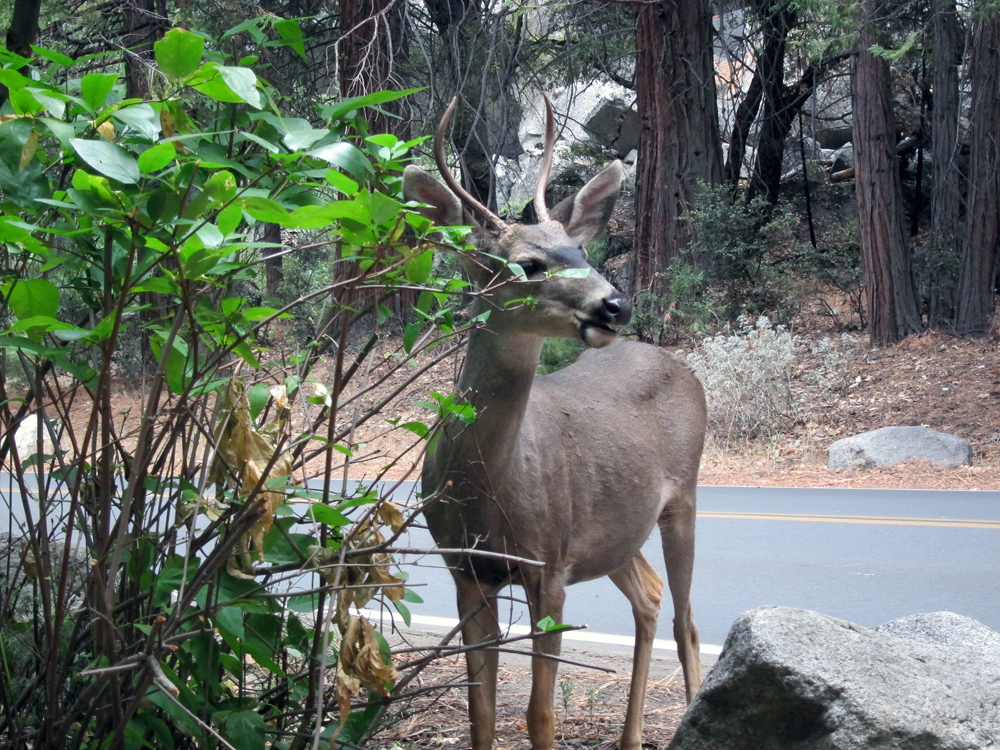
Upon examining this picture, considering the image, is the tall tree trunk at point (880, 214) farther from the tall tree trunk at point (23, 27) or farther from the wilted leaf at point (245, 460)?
the wilted leaf at point (245, 460)

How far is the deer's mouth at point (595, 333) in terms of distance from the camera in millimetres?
4370

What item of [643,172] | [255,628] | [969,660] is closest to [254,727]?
[255,628]

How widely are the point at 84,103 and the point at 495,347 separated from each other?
Result: 2393 millimetres

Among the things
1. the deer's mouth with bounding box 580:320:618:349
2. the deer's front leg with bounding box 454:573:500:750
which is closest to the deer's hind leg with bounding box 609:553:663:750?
the deer's front leg with bounding box 454:573:500:750

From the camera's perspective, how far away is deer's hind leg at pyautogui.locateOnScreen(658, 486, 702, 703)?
5.94 meters

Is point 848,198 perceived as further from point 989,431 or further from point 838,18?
point 989,431

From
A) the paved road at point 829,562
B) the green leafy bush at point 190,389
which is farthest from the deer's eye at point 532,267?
the paved road at point 829,562

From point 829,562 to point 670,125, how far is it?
1164 cm

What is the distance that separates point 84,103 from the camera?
250cm

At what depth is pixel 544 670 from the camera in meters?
4.48

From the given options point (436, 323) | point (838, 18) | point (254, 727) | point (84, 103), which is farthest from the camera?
point (838, 18)

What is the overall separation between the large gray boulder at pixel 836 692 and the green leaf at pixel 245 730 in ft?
5.26

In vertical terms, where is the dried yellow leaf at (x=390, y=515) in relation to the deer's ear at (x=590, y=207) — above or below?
below

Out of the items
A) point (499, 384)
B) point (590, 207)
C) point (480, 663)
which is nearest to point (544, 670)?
point (480, 663)
